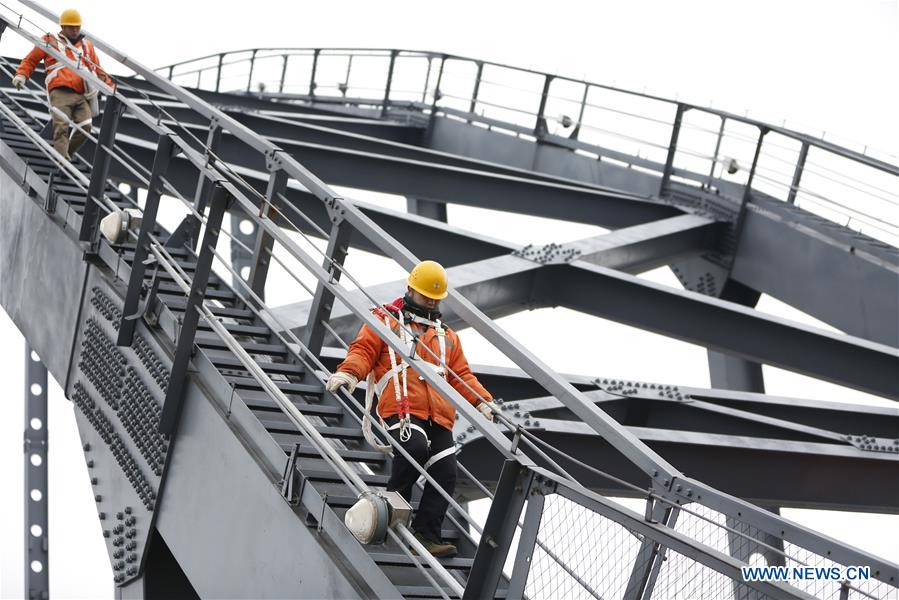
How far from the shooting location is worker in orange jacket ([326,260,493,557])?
5848 millimetres

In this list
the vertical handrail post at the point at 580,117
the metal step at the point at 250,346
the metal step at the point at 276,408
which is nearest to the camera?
the metal step at the point at 276,408

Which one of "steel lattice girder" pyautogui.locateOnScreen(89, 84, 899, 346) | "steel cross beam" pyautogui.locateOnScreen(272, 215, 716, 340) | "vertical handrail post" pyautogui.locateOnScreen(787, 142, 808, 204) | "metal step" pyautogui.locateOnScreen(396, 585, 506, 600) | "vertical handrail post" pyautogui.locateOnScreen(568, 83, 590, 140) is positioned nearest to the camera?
"metal step" pyautogui.locateOnScreen(396, 585, 506, 600)

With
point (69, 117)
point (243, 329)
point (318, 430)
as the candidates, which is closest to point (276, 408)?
point (318, 430)

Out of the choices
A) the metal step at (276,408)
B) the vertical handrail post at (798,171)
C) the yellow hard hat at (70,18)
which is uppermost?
the vertical handrail post at (798,171)

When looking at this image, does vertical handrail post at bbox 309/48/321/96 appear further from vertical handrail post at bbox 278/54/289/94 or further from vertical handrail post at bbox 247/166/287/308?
vertical handrail post at bbox 247/166/287/308

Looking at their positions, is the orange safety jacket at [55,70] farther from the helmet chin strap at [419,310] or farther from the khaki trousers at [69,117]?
the helmet chin strap at [419,310]

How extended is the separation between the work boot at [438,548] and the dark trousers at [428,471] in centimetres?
2

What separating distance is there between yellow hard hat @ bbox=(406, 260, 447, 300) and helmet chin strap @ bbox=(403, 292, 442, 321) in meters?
0.10

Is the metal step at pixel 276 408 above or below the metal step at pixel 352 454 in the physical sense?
above

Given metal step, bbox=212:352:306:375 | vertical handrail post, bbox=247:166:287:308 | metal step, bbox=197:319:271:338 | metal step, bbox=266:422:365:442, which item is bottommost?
metal step, bbox=266:422:365:442

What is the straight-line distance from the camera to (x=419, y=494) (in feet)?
20.9

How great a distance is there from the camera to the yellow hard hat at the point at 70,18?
38.0ft

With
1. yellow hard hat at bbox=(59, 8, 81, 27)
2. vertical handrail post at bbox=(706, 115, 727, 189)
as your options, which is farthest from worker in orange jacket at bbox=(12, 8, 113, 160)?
vertical handrail post at bbox=(706, 115, 727, 189)

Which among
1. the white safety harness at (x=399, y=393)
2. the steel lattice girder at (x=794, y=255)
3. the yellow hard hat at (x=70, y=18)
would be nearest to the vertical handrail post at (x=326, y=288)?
the white safety harness at (x=399, y=393)
